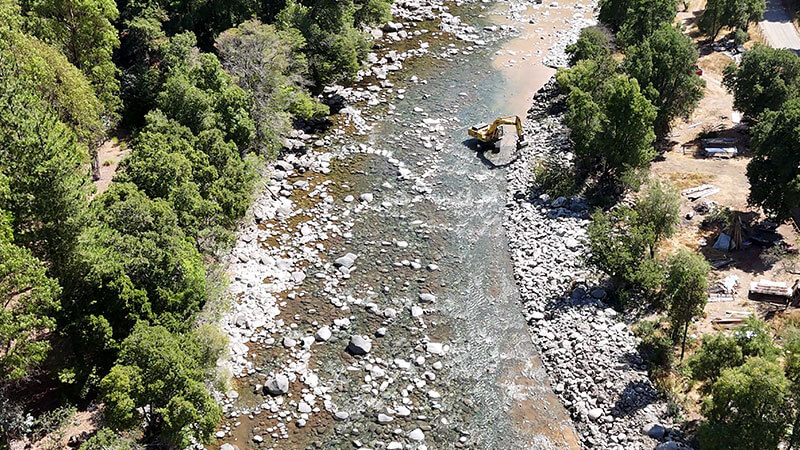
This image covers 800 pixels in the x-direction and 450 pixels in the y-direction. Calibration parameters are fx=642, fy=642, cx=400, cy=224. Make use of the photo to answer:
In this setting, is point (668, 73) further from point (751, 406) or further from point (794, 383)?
point (751, 406)

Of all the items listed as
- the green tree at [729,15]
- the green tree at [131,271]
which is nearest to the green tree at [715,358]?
the green tree at [131,271]

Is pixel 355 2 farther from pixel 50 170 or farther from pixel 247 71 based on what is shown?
pixel 50 170

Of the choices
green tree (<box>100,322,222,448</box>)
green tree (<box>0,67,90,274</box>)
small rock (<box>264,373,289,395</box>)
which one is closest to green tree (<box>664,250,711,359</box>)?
small rock (<box>264,373,289,395</box>)

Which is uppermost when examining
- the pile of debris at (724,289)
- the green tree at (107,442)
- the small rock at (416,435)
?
the pile of debris at (724,289)

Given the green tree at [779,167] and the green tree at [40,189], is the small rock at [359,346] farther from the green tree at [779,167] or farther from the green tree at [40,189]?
the green tree at [779,167]

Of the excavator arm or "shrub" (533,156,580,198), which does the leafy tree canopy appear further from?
"shrub" (533,156,580,198)

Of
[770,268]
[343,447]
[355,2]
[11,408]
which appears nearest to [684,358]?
[770,268]
